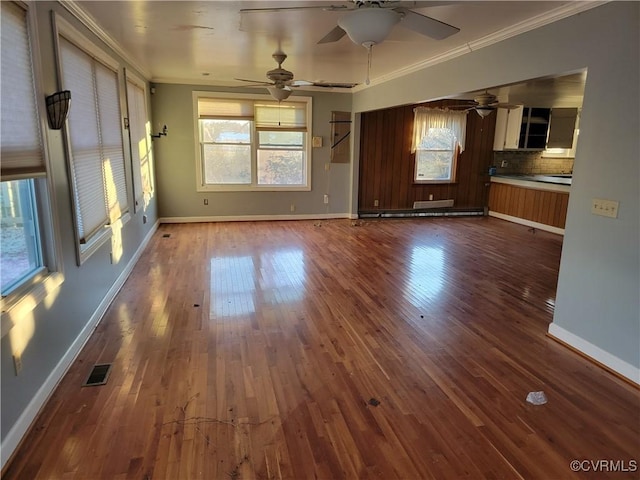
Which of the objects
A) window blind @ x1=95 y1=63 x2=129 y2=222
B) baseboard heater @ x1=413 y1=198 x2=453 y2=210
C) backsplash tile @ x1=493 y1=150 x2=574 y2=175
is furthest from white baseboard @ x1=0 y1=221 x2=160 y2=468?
backsplash tile @ x1=493 y1=150 x2=574 y2=175

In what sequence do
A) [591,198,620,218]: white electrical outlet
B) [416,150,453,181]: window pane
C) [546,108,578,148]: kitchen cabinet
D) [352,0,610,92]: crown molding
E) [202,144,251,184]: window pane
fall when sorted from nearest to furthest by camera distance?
[591,198,620,218]: white electrical outlet, [352,0,610,92]: crown molding, [202,144,251,184]: window pane, [546,108,578,148]: kitchen cabinet, [416,150,453,181]: window pane

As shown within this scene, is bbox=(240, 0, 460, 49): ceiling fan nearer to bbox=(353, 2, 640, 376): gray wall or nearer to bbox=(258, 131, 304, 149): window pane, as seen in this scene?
bbox=(353, 2, 640, 376): gray wall

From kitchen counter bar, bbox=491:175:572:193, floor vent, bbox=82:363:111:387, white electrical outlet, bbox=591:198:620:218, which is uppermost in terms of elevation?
white electrical outlet, bbox=591:198:620:218

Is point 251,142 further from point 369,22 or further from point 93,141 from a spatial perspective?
point 369,22

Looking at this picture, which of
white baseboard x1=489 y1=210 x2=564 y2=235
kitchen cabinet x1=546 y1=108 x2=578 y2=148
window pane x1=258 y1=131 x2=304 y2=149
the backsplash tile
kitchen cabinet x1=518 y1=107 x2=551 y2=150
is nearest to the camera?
white baseboard x1=489 y1=210 x2=564 y2=235

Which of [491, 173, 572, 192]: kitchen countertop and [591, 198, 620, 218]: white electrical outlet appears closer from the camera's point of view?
[591, 198, 620, 218]: white electrical outlet

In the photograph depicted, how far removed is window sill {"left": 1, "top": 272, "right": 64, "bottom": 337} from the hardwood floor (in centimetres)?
→ 59

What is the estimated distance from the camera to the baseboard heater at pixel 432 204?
8.62 meters

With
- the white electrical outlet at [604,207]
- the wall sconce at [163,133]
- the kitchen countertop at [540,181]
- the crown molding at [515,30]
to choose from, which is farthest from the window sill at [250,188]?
the white electrical outlet at [604,207]

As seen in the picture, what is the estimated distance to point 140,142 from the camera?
19.1ft

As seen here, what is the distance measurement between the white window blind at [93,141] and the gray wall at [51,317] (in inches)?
9.4

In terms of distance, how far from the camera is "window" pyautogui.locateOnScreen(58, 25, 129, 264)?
120 inches

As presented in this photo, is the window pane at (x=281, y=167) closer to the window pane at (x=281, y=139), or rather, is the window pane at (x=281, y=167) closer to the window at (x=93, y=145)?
→ the window pane at (x=281, y=139)

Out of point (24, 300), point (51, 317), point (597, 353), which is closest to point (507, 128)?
point (597, 353)
